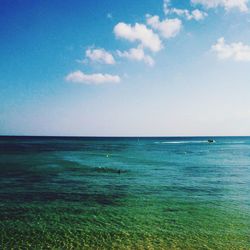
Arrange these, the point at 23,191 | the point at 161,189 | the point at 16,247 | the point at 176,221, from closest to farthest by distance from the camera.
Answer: the point at 16,247
the point at 176,221
the point at 23,191
the point at 161,189

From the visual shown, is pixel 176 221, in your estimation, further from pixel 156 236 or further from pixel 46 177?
pixel 46 177

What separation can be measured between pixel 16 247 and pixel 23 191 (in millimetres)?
12500

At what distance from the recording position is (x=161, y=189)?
89.9ft

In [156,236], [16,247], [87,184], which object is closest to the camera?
[16,247]

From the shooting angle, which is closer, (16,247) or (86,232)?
(16,247)

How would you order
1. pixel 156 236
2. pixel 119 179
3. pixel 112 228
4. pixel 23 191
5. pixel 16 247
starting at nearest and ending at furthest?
1. pixel 16 247
2. pixel 156 236
3. pixel 112 228
4. pixel 23 191
5. pixel 119 179

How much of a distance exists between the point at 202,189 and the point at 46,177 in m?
17.4

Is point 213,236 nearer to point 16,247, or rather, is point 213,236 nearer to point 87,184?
point 16,247

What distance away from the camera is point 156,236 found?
15461 millimetres

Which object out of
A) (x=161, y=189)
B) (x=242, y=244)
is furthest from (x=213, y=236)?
(x=161, y=189)

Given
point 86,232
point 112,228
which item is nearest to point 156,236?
point 112,228

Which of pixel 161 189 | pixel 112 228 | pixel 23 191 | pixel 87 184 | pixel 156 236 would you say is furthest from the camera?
pixel 87 184

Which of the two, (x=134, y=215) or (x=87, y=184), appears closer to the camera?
(x=134, y=215)

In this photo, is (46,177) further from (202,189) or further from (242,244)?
(242,244)
